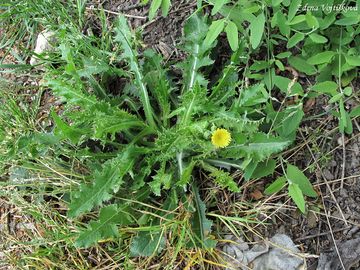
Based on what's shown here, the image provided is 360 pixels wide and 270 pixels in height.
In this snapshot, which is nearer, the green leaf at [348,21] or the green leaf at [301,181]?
the green leaf at [348,21]

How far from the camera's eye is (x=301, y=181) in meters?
2.03

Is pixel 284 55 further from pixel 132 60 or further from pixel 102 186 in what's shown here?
pixel 102 186

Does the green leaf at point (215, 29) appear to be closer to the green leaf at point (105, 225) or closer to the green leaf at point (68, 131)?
the green leaf at point (68, 131)

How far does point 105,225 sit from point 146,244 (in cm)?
20

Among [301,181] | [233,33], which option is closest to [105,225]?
[301,181]

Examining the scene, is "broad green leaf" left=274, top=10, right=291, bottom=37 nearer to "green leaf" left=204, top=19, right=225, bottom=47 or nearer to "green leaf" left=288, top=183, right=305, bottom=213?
"green leaf" left=204, top=19, right=225, bottom=47

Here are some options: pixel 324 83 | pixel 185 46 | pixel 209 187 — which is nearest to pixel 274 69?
pixel 324 83

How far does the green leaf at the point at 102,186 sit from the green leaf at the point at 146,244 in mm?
247

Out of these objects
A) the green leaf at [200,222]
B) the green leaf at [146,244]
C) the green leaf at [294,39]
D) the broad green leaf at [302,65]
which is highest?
the green leaf at [294,39]

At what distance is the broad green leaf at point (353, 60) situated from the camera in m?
1.94

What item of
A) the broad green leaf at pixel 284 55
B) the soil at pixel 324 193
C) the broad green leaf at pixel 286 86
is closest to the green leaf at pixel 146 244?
the soil at pixel 324 193

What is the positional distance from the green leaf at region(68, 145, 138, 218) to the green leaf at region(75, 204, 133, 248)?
0.20 ft

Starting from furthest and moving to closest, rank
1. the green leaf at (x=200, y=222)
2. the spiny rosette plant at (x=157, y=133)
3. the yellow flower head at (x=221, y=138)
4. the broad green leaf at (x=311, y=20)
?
1. the green leaf at (x=200, y=222)
2. the spiny rosette plant at (x=157, y=133)
3. the yellow flower head at (x=221, y=138)
4. the broad green leaf at (x=311, y=20)

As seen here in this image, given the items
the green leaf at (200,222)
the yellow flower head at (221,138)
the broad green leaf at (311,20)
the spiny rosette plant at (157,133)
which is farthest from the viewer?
the green leaf at (200,222)
